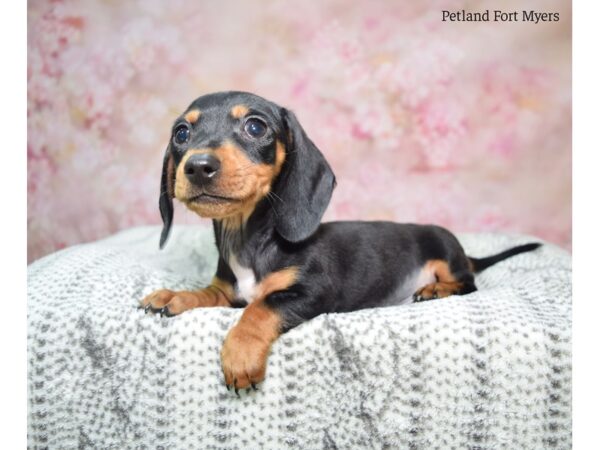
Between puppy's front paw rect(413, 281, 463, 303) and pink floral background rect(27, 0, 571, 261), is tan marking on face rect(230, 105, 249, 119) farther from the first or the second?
pink floral background rect(27, 0, 571, 261)

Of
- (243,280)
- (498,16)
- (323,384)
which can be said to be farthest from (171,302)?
(498,16)

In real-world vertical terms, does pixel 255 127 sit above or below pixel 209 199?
above

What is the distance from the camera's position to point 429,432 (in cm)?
189

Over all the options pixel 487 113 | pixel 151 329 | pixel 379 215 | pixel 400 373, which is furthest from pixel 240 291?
pixel 487 113

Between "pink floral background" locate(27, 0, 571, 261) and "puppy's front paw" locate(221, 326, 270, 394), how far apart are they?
6.67ft

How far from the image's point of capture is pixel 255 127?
87.1 inches

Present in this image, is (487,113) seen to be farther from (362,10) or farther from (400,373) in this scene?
(400,373)

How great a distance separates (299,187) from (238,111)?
0.39 metres

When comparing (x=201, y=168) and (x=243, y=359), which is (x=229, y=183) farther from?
(x=243, y=359)

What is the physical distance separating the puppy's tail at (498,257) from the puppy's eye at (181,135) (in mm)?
1842

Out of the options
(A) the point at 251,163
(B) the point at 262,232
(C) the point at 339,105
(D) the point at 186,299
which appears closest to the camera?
(A) the point at 251,163

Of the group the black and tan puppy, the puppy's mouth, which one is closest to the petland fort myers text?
the black and tan puppy

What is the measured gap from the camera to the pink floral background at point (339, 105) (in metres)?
3.39

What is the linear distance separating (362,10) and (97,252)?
2.25m
